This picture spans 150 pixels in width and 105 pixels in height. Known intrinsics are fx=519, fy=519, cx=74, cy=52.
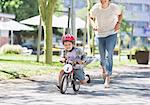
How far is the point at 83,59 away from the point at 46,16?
1134 cm

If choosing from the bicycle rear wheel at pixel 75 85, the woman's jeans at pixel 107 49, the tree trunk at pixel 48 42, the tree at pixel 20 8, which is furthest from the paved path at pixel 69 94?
the tree at pixel 20 8

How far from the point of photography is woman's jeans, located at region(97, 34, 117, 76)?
11.1 m

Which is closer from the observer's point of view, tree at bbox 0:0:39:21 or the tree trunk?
the tree trunk

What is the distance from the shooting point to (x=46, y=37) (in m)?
21.2

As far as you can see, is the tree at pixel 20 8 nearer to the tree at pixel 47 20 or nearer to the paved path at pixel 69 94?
the tree at pixel 47 20

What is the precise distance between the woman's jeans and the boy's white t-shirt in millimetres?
140

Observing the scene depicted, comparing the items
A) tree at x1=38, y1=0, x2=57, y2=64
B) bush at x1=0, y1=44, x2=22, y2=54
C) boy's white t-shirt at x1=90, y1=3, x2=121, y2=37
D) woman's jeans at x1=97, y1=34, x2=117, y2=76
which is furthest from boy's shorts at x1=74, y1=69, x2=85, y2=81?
bush at x1=0, y1=44, x2=22, y2=54

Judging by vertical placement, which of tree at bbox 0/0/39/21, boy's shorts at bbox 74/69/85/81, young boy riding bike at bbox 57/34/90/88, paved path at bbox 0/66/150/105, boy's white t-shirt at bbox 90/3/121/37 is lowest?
paved path at bbox 0/66/150/105

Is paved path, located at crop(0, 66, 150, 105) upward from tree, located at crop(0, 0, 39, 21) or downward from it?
downward

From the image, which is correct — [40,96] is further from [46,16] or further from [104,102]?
[46,16]

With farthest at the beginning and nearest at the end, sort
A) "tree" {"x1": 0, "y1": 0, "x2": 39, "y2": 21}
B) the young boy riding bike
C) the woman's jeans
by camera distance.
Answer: "tree" {"x1": 0, "y1": 0, "x2": 39, "y2": 21} → the woman's jeans → the young boy riding bike

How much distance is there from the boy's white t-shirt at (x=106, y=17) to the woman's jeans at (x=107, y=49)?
0.46 feet

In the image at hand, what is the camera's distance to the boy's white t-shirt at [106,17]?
1091cm

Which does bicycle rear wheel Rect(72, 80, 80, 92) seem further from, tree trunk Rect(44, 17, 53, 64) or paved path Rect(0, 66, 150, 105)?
tree trunk Rect(44, 17, 53, 64)
